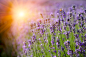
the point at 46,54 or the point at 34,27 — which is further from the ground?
the point at 34,27

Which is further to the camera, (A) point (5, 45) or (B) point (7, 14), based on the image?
(B) point (7, 14)

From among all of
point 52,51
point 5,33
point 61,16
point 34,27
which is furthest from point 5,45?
point 61,16

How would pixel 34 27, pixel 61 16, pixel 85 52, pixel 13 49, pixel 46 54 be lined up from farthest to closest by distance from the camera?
1. pixel 13 49
2. pixel 34 27
3. pixel 46 54
4. pixel 61 16
5. pixel 85 52

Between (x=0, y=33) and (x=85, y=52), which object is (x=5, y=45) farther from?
(x=85, y=52)

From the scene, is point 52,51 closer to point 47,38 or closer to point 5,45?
point 47,38

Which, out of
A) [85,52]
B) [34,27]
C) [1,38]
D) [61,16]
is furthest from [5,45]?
[85,52]

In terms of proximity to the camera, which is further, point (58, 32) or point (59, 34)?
point (58, 32)

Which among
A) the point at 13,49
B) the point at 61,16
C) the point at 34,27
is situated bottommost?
the point at 13,49

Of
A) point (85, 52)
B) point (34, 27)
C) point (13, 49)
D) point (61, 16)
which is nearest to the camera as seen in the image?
point (85, 52)

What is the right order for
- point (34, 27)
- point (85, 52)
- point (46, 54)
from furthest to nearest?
point (34, 27)
point (46, 54)
point (85, 52)

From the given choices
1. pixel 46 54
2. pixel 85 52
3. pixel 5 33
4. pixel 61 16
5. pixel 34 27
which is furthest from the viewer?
pixel 5 33
